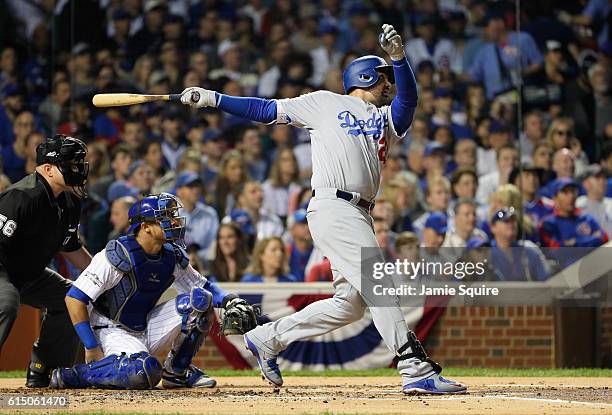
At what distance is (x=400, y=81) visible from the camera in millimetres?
6340

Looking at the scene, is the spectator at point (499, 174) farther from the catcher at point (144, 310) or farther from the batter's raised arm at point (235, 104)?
the batter's raised arm at point (235, 104)

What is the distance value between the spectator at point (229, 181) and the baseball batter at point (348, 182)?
4997 mm

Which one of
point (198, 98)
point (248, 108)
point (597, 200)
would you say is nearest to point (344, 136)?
point (248, 108)

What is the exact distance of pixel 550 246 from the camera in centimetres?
1062

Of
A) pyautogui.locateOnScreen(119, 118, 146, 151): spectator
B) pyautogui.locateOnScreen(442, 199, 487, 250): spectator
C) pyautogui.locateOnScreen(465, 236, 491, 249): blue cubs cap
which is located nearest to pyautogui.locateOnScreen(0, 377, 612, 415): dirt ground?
pyautogui.locateOnScreen(465, 236, 491, 249): blue cubs cap

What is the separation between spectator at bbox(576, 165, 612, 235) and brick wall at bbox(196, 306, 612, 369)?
1.60 m

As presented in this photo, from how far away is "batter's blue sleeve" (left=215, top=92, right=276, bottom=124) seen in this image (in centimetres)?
658

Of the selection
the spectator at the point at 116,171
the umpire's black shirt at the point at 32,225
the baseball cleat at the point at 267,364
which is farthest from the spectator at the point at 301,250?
the umpire's black shirt at the point at 32,225

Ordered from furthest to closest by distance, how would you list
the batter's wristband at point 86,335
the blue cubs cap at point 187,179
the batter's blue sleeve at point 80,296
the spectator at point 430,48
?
the spectator at point 430,48, the blue cubs cap at point 187,179, the batter's blue sleeve at point 80,296, the batter's wristband at point 86,335

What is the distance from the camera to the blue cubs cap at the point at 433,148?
1220cm

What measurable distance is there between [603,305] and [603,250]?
1.81ft

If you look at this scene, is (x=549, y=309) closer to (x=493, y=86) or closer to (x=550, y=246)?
(x=550, y=246)

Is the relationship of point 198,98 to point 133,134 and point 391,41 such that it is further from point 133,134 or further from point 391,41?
point 133,134

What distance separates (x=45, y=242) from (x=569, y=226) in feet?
18.8
